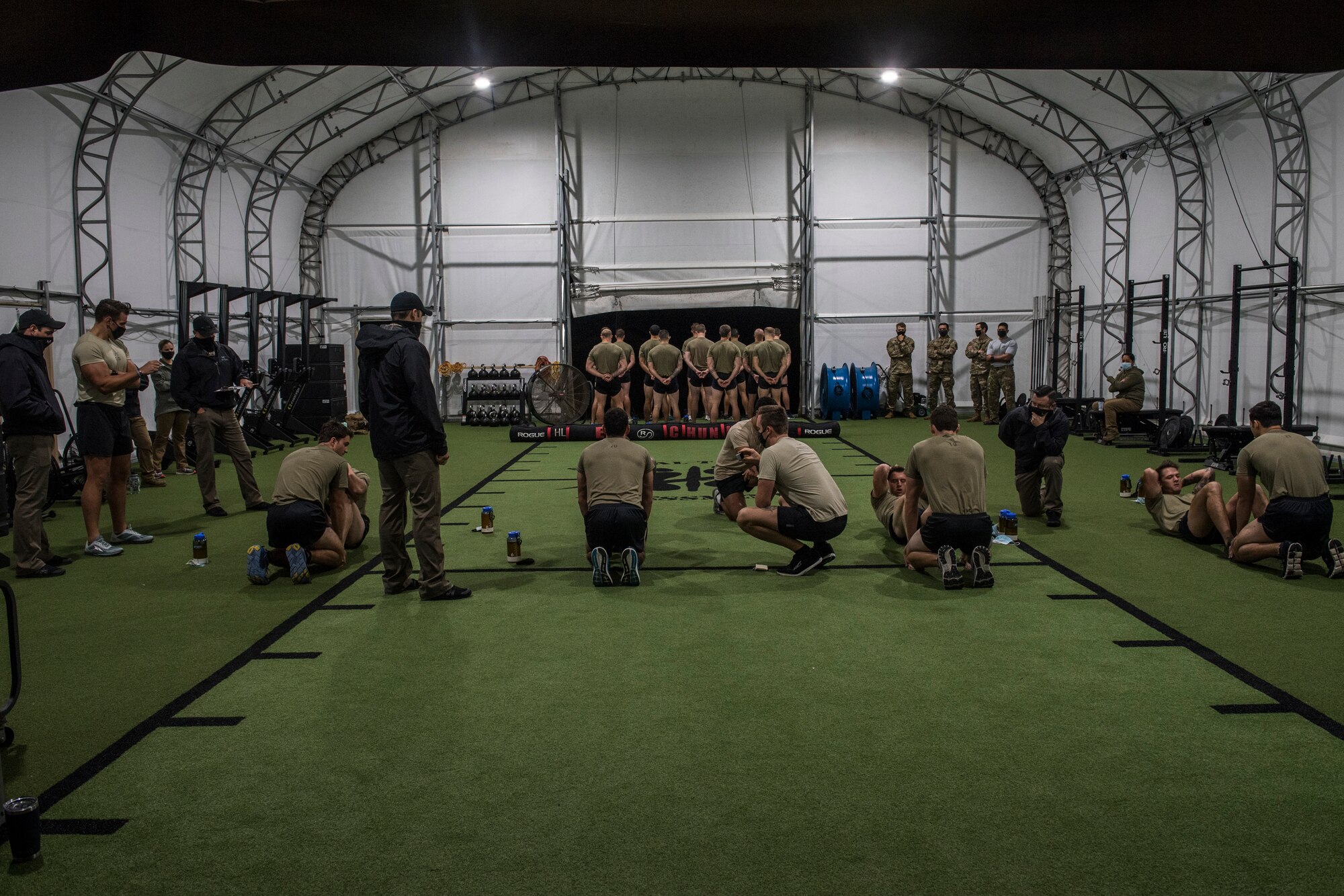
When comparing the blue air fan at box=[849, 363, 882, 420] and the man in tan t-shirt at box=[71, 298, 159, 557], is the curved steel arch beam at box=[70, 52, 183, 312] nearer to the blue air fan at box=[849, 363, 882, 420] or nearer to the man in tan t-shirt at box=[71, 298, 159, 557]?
the man in tan t-shirt at box=[71, 298, 159, 557]

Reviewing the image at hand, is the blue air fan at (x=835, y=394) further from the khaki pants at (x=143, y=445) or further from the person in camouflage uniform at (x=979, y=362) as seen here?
the khaki pants at (x=143, y=445)

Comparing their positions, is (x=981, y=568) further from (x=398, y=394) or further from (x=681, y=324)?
(x=681, y=324)

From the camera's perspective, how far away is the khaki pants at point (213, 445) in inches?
349

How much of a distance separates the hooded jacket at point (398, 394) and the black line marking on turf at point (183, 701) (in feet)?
3.53

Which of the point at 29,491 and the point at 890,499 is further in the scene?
the point at 890,499

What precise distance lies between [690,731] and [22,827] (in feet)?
7.44

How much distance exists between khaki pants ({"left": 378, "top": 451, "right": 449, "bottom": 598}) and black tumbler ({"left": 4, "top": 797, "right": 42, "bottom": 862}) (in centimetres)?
306

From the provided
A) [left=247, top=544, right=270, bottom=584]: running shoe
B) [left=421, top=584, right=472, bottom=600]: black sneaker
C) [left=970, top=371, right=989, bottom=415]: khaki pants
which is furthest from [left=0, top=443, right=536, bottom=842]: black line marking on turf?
[left=970, top=371, right=989, bottom=415]: khaki pants

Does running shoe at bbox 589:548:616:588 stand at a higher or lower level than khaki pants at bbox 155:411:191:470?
lower

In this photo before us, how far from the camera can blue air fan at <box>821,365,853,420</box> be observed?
19.5 meters

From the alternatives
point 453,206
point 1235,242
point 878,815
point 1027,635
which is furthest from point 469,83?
point 878,815

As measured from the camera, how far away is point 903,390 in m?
19.8

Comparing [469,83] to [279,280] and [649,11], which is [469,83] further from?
[649,11]

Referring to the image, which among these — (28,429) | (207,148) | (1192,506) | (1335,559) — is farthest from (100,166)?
(1335,559)
